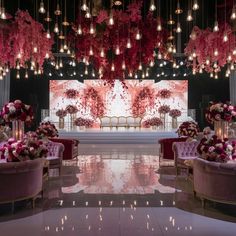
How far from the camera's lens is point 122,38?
28.7 ft

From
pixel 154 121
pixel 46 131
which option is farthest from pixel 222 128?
pixel 154 121

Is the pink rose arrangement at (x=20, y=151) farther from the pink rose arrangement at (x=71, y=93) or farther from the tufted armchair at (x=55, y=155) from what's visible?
the pink rose arrangement at (x=71, y=93)

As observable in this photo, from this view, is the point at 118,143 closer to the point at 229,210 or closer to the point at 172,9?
the point at 172,9

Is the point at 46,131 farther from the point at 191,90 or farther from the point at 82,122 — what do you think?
the point at 191,90

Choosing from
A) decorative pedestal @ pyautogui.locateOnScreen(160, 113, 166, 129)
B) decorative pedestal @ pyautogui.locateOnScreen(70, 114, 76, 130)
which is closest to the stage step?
decorative pedestal @ pyautogui.locateOnScreen(70, 114, 76, 130)

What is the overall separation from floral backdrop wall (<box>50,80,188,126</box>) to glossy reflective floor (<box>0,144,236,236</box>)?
36.7 ft

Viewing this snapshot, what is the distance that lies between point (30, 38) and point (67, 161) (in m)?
3.78

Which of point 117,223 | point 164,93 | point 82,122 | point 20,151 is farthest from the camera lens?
point 164,93

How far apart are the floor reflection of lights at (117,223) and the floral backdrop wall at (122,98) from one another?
14670mm

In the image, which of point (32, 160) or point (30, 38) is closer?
point (32, 160)

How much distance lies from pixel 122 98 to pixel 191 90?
12.3 ft

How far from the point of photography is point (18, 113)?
297 inches

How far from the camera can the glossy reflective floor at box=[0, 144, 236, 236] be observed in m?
4.87

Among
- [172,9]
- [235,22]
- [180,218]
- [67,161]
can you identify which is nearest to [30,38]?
[67,161]
